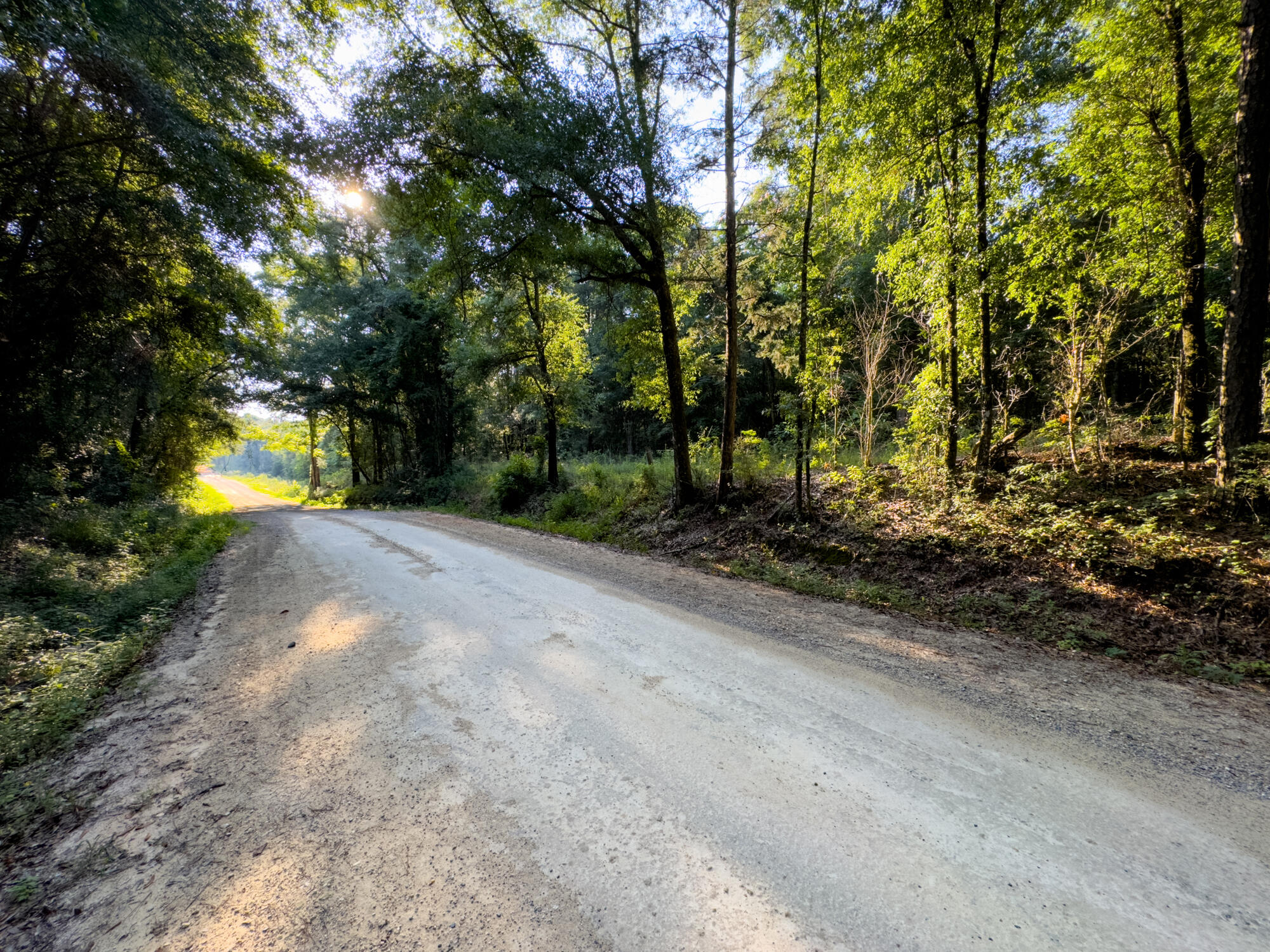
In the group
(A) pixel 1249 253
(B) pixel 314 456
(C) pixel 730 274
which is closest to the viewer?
(A) pixel 1249 253

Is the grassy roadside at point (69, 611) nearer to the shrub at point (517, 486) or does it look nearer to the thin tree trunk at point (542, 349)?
the shrub at point (517, 486)

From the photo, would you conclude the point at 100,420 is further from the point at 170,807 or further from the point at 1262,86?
the point at 1262,86

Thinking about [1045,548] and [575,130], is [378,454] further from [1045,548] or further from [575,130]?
[1045,548]

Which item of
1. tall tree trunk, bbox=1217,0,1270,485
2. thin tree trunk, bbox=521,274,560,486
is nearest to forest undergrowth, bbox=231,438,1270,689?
tall tree trunk, bbox=1217,0,1270,485

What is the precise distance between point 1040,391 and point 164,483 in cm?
2337

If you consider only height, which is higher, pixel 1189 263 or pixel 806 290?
pixel 806 290

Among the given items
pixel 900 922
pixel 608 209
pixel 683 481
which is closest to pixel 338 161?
pixel 608 209

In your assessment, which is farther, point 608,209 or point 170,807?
point 608,209

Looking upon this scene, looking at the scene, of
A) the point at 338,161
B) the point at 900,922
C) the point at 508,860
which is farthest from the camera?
the point at 338,161

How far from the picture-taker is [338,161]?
7.43 metres

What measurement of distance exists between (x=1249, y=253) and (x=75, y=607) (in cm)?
1269

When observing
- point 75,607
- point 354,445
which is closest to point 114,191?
point 75,607

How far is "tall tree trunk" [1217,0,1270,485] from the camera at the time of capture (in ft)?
15.6

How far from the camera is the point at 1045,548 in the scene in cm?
534
